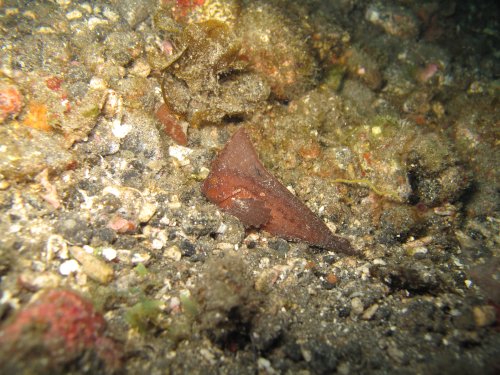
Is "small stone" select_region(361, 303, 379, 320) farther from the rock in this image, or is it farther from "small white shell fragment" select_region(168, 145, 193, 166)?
the rock

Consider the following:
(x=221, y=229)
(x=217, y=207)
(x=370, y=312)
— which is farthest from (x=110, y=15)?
(x=370, y=312)


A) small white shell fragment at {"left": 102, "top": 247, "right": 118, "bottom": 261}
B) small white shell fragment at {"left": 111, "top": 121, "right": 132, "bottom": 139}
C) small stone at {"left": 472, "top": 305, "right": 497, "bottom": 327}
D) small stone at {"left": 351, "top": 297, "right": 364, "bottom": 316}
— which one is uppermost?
small stone at {"left": 472, "top": 305, "right": 497, "bottom": 327}

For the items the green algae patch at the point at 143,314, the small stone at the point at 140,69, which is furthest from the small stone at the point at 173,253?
the small stone at the point at 140,69

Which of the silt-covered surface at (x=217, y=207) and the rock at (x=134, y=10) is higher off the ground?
the rock at (x=134, y=10)

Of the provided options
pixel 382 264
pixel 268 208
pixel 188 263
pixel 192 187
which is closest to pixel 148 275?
pixel 188 263

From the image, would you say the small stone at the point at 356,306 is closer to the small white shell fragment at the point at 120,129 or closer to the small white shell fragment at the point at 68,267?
the small white shell fragment at the point at 68,267

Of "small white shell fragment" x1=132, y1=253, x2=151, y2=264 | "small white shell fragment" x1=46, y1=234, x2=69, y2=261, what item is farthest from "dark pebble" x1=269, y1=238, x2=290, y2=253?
"small white shell fragment" x1=46, y1=234, x2=69, y2=261

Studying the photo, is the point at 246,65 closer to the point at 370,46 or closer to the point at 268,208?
Answer: the point at 268,208
